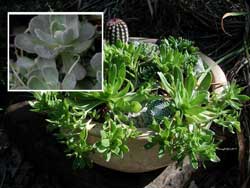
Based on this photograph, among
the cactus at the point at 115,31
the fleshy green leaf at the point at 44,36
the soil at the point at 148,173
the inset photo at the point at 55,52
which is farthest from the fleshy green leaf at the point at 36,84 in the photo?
the soil at the point at 148,173

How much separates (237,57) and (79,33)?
94 cm

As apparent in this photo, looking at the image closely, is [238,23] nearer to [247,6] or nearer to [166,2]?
[247,6]

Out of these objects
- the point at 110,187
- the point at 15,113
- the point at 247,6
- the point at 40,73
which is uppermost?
the point at 247,6

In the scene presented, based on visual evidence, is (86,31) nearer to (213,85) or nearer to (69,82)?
(69,82)

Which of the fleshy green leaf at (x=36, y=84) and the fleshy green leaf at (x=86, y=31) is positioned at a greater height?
the fleshy green leaf at (x=86, y=31)

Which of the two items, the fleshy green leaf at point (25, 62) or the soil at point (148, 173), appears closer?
the fleshy green leaf at point (25, 62)

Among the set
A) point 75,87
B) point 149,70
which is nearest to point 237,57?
point 149,70

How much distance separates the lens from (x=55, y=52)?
5.12 feet

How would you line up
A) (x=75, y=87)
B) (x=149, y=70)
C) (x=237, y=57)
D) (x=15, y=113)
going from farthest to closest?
1. (x=237, y=57)
2. (x=15, y=113)
3. (x=149, y=70)
4. (x=75, y=87)

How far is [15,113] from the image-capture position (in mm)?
2105

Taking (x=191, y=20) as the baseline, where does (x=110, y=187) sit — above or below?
below

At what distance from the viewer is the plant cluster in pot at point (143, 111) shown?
165 centimetres

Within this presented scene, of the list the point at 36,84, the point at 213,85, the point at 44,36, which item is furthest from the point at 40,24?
the point at 213,85

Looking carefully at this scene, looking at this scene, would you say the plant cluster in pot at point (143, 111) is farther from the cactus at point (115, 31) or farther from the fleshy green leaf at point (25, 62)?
the fleshy green leaf at point (25, 62)
